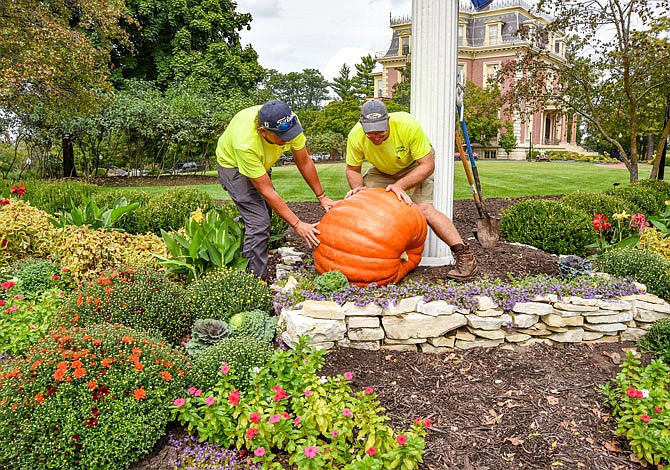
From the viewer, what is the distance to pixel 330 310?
10.9ft

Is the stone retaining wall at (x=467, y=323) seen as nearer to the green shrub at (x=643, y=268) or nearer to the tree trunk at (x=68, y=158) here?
the green shrub at (x=643, y=268)

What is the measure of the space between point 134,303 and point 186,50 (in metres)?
20.5

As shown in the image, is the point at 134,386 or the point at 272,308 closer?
the point at 134,386

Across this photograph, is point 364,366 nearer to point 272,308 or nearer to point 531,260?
point 272,308

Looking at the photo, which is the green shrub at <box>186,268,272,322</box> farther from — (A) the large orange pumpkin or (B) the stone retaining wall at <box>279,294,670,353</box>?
(A) the large orange pumpkin

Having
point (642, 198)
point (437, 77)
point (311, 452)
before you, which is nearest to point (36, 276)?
point (311, 452)

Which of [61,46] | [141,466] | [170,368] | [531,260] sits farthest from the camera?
[61,46]

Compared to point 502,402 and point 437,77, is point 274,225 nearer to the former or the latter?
point 437,77

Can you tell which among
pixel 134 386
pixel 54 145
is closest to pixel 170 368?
pixel 134 386

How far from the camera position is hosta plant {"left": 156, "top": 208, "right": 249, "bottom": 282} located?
421 cm

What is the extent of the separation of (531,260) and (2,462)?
176 inches

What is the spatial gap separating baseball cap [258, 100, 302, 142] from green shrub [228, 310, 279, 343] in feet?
4.55

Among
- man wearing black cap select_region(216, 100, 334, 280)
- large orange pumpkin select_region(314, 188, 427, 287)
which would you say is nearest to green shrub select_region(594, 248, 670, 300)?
large orange pumpkin select_region(314, 188, 427, 287)

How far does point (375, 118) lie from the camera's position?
3.63 m
